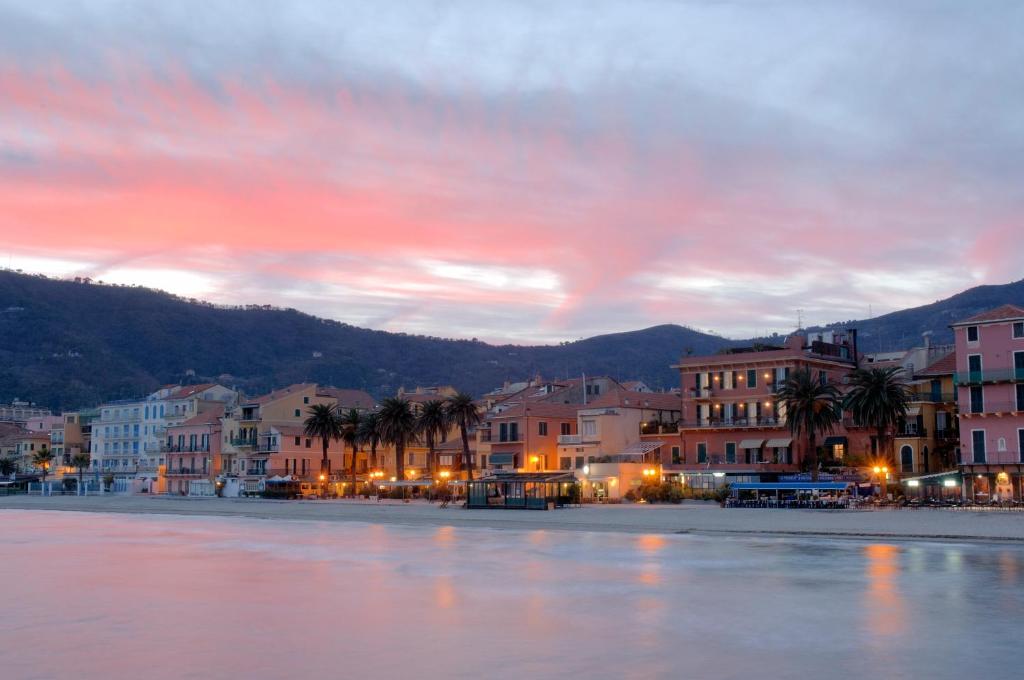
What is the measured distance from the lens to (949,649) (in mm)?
20578

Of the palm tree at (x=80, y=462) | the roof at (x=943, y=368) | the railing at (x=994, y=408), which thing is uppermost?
the roof at (x=943, y=368)

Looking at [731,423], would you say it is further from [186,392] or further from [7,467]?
[7,467]

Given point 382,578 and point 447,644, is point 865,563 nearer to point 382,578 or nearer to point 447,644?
point 382,578

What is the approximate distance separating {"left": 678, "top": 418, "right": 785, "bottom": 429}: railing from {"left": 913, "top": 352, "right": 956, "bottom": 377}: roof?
37.2 feet

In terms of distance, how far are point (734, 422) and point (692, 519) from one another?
25.4m

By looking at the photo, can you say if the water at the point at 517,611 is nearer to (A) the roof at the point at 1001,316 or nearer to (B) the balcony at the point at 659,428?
(A) the roof at the point at 1001,316

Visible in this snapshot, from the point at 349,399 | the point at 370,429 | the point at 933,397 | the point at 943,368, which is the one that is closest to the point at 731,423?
the point at 933,397

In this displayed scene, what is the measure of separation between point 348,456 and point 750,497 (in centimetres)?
5903

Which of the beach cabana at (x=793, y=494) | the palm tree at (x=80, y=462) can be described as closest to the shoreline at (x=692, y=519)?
the beach cabana at (x=793, y=494)

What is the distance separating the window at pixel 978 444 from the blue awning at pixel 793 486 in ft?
29.2

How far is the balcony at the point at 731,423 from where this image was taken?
268ft

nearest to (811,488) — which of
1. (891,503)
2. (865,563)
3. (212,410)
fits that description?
(891,503)

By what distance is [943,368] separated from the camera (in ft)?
258

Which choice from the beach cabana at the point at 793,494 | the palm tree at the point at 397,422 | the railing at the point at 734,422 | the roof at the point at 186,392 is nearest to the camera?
the beach cabana at the point at 793,494
